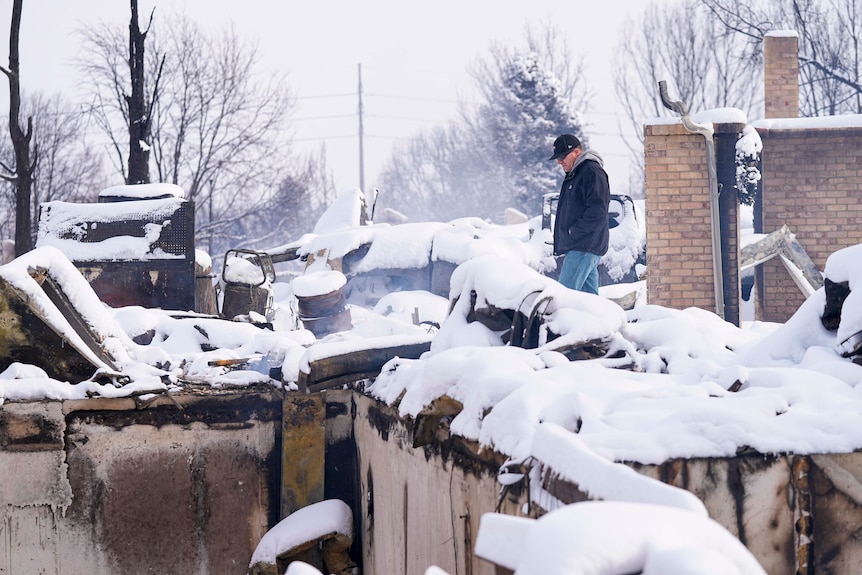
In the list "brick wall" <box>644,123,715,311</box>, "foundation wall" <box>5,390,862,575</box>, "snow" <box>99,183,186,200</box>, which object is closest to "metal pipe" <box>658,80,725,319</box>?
"brick wall" <box>644,123,715,311</box>

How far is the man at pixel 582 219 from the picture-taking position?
5867 millimetres

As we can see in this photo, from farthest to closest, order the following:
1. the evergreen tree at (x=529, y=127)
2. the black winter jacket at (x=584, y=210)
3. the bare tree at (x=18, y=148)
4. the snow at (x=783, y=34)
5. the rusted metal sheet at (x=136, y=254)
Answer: the evergreen tree at (x=529, y=127)
the snow at (x=783, y=34)
the bare tree at (x=18, y=148)
the rusted metal sheet at (x=136, y=254)
the black winter jacket at (x=584, y=210)

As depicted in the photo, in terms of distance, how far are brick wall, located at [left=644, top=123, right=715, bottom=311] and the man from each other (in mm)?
3098

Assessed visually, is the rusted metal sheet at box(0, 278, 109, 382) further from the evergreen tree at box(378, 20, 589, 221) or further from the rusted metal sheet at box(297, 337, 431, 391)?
the evergreen tree at box(378, 20, 589, 221)

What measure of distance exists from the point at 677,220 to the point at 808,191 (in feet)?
10.7

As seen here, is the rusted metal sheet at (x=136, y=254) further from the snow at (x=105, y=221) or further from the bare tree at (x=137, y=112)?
the bare tree at (x=137, y=112)

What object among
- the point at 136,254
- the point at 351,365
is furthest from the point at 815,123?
the point at 351,365

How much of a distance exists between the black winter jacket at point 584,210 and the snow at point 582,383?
0.92m

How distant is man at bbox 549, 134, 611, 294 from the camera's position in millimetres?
5867

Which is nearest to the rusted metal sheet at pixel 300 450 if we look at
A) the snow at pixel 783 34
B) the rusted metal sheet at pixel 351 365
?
the rusted metal sheet at pixel 351 365

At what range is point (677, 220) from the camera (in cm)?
895

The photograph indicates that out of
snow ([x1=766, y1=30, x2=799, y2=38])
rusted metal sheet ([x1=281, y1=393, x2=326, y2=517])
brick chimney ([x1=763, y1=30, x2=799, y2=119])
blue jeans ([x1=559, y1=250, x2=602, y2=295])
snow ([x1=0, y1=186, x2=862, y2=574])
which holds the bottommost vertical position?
rusted metal sheet ([x1=281, y1=393, x2=326, y2=517])

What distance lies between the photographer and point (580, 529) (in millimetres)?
1424

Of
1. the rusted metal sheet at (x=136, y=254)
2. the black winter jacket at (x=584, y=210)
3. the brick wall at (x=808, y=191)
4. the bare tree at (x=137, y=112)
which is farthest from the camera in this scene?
the bare tree at (x=137, y=112)
